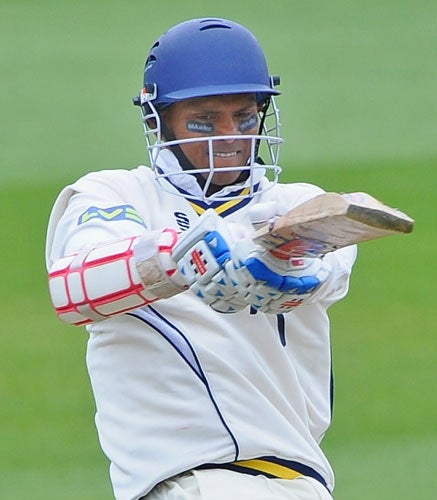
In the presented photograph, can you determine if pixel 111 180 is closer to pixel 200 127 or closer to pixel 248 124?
pixel 200 127

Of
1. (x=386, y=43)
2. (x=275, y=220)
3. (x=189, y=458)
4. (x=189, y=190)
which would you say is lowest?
(x=386, y=43)

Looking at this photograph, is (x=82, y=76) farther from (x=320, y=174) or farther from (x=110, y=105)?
(x=320, y=174)

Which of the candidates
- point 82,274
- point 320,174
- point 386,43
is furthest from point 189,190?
point 386,43

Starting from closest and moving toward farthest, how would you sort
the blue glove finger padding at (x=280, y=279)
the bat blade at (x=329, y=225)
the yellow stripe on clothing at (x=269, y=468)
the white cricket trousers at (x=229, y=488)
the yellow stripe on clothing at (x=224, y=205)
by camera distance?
the bat blade at (x=329, y=225)
the blue glove finger padding at (x=280, y=279)
the white cricket trousers at (x=229, y=488)
the yellow stripe on clothing at (x=269, y=468)
the yellow stripe on clothing at (x=224, y=205)

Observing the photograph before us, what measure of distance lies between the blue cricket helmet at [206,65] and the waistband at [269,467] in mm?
861

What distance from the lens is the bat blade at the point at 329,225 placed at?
94.5 inches

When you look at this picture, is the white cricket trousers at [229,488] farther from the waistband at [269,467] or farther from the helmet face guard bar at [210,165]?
the helmet face guard bar at [210,165]

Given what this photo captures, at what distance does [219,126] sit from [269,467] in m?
0.80

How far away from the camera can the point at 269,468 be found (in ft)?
10.0

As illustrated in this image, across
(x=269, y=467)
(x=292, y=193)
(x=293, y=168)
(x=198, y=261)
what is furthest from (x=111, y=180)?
(x=293, y=168)

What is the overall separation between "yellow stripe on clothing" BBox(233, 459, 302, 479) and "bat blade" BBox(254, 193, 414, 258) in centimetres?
64

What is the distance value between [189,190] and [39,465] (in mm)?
2824

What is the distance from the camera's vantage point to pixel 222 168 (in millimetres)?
3109

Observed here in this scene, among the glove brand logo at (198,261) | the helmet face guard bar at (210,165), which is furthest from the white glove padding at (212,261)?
the helmet face guard bar at (210,165)
